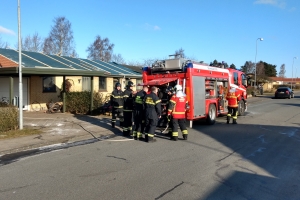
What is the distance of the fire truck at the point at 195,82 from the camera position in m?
11.4

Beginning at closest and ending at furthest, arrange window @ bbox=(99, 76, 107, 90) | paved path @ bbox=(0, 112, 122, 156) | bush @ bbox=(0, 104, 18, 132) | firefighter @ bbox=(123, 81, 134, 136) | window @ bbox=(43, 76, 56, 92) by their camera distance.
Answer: paved path @ bbox=(0, 112, 122, 156)
bush @ bbox=(0, 104, 18, 132)
firefighter @ bbox=(123, 81, 134, 136)
window @ bbox=(43, 76, 56, 92)
window @ bbox=(99, 76, 107, 90)

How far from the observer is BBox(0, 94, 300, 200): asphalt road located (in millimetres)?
4863

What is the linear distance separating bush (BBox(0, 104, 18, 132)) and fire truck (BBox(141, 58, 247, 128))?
16.7 feet

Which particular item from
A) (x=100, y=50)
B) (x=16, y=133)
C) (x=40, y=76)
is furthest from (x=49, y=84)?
(x=100, y=50)

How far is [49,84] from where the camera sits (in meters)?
19.2

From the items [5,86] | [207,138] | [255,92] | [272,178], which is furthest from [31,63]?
[255,92]

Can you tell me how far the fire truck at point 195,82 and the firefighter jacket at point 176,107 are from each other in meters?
1.82

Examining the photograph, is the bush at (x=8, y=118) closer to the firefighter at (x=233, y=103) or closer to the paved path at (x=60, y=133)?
the paved path at (x=60, y=133)

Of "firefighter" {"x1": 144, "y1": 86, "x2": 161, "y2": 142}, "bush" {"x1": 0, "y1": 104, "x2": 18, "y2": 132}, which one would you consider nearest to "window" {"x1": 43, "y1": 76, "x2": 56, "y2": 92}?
"bush" {"x1": 0, "y1": 104, "x2": 18, "y2": 132}

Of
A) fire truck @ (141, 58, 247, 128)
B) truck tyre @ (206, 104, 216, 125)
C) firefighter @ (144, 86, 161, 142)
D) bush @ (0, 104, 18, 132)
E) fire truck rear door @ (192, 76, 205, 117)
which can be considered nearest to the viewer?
firefighter @ (144, 86, 161, 142)

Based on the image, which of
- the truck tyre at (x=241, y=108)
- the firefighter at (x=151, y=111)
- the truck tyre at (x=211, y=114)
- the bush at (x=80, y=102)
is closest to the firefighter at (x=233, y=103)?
the truck tyre at (x=211, y=114)

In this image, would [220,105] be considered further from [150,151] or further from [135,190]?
[135,190]

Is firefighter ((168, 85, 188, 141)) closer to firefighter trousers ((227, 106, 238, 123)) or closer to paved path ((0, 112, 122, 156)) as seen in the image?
paved path ((0, 112, 122, 156))

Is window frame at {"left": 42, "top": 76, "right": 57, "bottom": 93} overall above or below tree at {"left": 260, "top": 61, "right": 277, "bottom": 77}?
below
